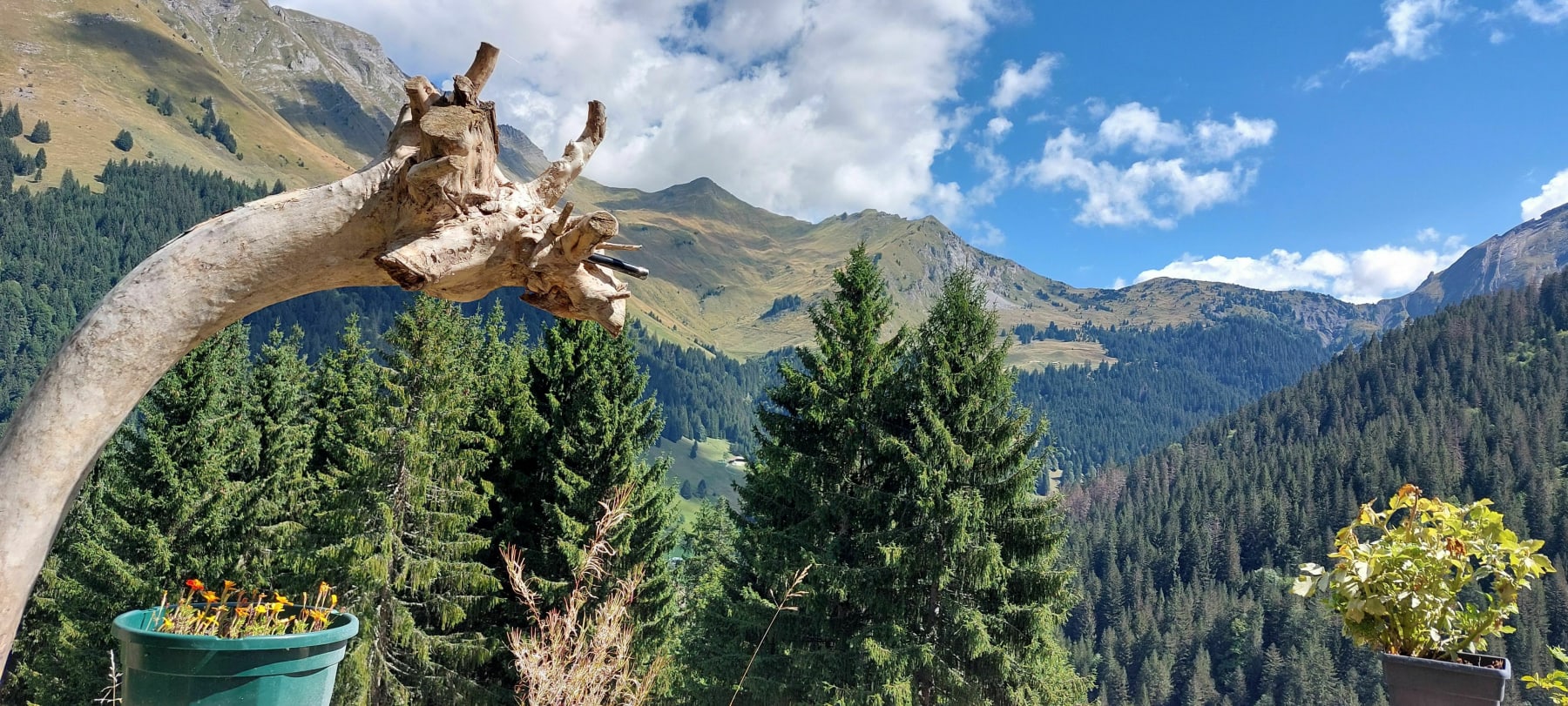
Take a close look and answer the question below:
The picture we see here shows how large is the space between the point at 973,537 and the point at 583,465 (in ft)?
27.4

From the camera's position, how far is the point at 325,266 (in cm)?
248

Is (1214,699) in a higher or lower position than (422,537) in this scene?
lower

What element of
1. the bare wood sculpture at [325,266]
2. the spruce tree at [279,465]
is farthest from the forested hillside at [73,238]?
the bare wood sculpture at [325,266]

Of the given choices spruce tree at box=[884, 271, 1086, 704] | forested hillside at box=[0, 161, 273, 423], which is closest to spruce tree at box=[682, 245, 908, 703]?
spruce tree at box=[884, 271, 1086, 704]

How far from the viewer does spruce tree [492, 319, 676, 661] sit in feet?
58.9

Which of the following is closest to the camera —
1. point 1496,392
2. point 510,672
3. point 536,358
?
point 510,672

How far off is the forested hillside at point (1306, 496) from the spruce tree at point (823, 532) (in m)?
89.0

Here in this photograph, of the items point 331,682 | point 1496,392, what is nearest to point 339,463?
point 331,682

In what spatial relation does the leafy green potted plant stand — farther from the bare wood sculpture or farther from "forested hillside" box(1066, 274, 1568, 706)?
"forested hillside" box(1066, 274, 1568, 706)

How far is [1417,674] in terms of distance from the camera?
12.5 ft

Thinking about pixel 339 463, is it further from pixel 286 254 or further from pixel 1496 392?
pixel 1496 392

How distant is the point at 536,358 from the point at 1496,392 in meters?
179

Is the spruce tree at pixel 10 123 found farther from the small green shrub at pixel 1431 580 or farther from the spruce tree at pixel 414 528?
the small green shrub at pixel 1431 580

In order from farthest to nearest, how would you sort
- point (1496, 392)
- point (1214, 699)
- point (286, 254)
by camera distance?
point (1496, 392)
point (1214, 699)
point (286, 254)
